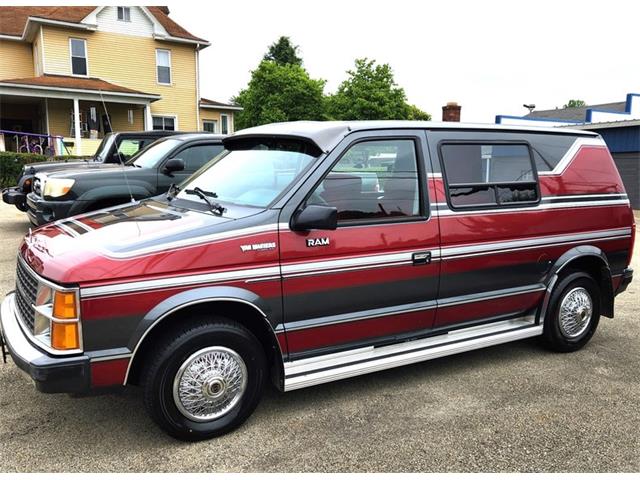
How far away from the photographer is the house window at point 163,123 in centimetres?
2580

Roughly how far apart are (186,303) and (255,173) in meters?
1.21

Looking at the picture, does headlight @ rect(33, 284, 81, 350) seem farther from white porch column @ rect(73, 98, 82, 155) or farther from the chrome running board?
white porch column @ rect(73, 98, 82, 155)

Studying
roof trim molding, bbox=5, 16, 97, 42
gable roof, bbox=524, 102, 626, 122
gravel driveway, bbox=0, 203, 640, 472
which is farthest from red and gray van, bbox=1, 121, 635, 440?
gable roof, bbox=524, 102, 626, 122

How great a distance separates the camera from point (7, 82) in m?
20.9

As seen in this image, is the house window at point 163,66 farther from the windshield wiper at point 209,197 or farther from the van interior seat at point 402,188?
the van interior seat at point 402,188

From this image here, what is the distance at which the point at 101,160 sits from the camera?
10117mm

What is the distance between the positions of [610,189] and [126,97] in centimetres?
2172

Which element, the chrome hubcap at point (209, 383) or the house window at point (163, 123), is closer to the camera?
the chrome hubcap at point (209, 383)

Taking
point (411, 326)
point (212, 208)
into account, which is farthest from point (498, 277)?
point (212, 208)

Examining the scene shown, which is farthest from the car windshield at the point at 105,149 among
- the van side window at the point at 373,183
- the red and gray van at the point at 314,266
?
the van side window at the point at 373,183

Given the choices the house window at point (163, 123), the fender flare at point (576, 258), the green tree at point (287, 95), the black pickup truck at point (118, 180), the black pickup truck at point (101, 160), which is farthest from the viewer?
the green tree at point (287, 95)

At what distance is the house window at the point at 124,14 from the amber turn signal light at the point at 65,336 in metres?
24.8

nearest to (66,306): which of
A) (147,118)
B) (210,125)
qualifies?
(147,118)
